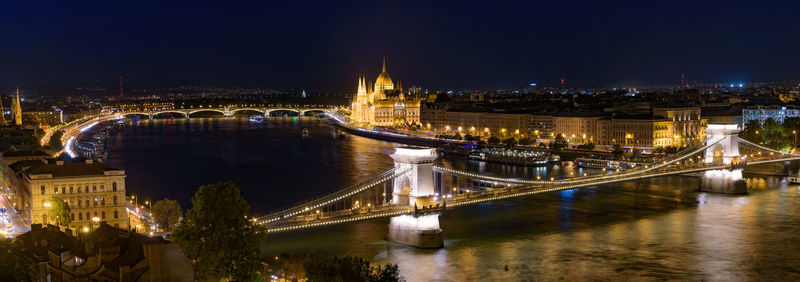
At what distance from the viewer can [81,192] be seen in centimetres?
1435

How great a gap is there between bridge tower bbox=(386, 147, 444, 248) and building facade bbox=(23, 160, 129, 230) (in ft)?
15.1

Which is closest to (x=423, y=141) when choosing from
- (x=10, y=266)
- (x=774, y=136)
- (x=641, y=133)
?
(x=641, y=133)

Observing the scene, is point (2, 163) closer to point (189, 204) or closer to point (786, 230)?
point (189, 204)

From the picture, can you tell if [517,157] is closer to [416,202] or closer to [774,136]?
[774,136]

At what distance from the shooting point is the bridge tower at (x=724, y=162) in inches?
829

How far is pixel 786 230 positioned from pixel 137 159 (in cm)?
2181

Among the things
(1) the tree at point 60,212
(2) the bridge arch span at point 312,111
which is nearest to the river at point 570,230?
(1) the tree at point 60,212

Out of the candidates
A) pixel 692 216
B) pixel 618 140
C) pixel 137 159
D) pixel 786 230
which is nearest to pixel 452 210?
pixel 692 216

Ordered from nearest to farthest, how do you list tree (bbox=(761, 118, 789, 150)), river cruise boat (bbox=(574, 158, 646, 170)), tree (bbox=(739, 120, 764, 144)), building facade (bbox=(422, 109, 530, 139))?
river cruise boat (bbox=(574, 158, 646, 170))
tree (bbox=(761, 118, 789, 150))
tree (bbox=(739, 120, 764, 144))
building facade (bbox=(422, 109, 530, 139))

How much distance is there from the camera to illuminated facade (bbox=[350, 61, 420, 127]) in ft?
196

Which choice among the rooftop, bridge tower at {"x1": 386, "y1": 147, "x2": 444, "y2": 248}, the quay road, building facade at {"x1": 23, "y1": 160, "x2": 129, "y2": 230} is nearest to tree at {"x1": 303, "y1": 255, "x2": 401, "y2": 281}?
bridge tower at {"x1": 386, "y1": 147, "x2": 444, "y2": 248}

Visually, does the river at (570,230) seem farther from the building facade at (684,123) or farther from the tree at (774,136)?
the building facade at (684,123)

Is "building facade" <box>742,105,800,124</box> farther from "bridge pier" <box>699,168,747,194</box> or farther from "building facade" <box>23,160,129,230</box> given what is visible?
"building facade" <box>23,160,129,230</box>

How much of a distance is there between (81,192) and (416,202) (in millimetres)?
5688
